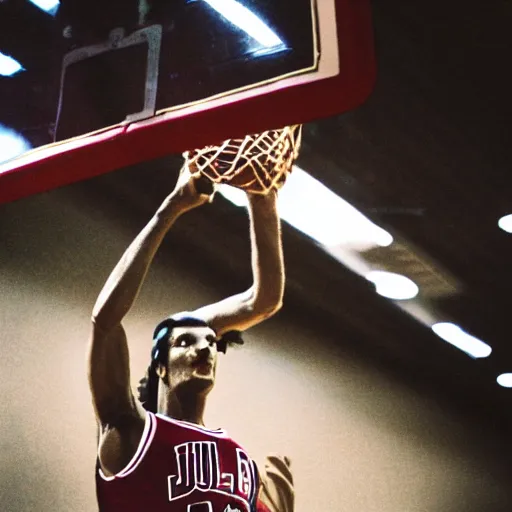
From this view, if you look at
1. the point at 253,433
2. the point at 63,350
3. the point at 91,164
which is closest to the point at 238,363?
the point at 253,433

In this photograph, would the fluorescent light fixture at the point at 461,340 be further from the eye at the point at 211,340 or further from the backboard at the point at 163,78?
the backboard at the point at 163,78

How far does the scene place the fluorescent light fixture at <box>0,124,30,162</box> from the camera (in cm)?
228

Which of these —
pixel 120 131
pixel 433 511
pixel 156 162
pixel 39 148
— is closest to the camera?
pixel 120 131

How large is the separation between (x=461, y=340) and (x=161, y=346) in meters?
2.98

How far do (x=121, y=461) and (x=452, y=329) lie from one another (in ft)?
10.4

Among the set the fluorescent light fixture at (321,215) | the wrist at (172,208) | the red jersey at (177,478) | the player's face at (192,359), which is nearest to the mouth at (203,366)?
the player's face at (192,359)

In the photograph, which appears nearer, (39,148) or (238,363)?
(39,148)

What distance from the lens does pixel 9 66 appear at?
257 cm

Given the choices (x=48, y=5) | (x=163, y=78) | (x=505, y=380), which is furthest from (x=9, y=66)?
(x=505, y=380)

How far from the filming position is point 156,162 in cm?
377

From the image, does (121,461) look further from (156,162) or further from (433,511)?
(433,511)

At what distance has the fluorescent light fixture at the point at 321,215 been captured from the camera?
4020mm

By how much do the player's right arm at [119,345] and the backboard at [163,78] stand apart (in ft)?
2.64

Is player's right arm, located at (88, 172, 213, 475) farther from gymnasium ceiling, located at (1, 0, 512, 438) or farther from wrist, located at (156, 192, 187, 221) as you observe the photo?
gymnasium ceiling, located at (1, 0, 512, 438)
